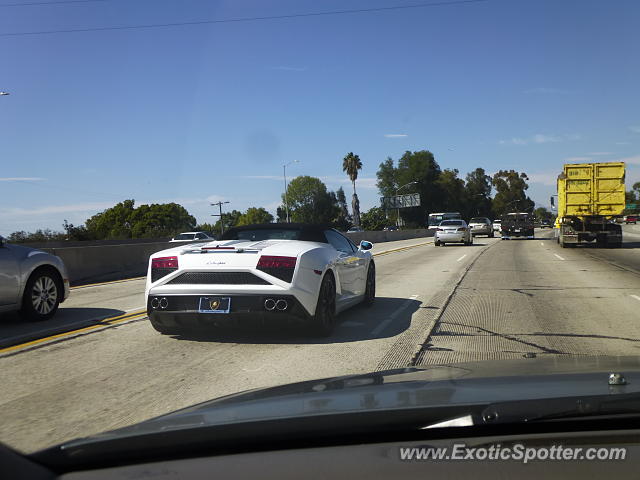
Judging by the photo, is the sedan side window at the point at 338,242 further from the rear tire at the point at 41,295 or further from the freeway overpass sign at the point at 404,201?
the freeway overpass sign at the point at 404,201

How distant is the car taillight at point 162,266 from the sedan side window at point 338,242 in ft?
7.11

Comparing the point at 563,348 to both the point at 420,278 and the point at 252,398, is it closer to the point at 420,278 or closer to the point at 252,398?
the point at 252,398

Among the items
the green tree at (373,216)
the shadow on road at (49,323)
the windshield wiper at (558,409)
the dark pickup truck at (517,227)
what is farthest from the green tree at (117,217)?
the windshield wiper at (558,409)

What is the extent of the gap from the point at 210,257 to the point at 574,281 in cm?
936

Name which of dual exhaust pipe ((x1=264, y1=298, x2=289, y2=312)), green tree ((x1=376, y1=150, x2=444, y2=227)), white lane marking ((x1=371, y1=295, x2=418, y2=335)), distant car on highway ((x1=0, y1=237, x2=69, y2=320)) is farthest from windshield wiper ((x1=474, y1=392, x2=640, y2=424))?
green tree ((x1=376, y1=150, x2=444, y2=227))

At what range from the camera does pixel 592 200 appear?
85.6 feet

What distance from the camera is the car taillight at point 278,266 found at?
6332mm

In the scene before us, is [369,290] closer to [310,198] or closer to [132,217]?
[132,217]

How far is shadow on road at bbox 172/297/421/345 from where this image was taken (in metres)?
6.67

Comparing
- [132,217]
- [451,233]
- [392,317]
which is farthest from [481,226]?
[132,217]

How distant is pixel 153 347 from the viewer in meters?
6.56

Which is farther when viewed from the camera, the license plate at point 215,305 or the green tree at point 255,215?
the green tree at point 255,215

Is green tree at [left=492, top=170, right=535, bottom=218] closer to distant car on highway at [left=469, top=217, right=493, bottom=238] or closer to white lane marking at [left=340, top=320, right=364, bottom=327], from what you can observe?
distant car on highway at [left=469, top=217, right=493, bottom=238]

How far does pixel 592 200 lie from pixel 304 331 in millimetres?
22664
